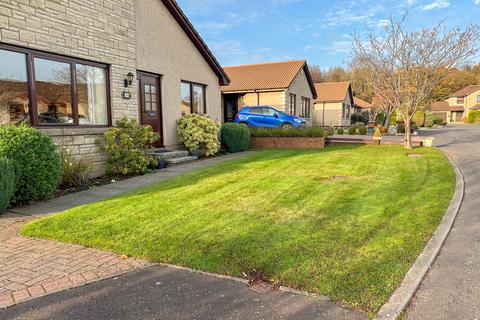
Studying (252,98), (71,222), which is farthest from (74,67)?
(252,98)

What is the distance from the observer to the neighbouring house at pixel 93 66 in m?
7.09

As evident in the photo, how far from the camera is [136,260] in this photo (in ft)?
12.1

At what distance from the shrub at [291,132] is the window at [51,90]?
330 inches

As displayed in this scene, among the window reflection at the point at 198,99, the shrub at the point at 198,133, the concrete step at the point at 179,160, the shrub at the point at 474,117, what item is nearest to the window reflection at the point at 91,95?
the concrete step at the point at 179,160

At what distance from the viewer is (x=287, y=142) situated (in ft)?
52.4

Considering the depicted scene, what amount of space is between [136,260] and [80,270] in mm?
564

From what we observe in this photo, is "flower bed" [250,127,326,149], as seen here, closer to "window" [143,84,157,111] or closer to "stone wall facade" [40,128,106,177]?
"window" [143,84,157,111]

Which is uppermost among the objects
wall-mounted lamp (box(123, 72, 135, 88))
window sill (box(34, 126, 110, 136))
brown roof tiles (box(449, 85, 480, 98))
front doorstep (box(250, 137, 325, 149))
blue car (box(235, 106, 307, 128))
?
brown roof tiles (box(449, 85, 480, 98))

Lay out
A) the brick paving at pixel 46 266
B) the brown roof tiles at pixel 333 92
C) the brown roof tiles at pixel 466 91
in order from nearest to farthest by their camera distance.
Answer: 1. the brick paving at pixel 46 266
2. the brown roof tiles at pixel 333 92
3. the brown roof tiles at pixel 466 91

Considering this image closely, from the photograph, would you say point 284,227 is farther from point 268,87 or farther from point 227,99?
point 227,99

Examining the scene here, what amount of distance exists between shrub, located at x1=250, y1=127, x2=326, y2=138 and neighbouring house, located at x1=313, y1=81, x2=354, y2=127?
22410 millimetres

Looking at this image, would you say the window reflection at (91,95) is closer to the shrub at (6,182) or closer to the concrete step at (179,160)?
the concrete step at (179,160)

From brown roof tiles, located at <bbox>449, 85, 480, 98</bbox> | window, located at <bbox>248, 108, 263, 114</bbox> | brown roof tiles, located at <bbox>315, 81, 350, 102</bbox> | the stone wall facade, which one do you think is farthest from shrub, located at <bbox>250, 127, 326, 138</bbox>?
brown roof tiles, located at <bbox>449, 85, 480, 98</bbox>

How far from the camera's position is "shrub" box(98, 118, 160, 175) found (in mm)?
8789
